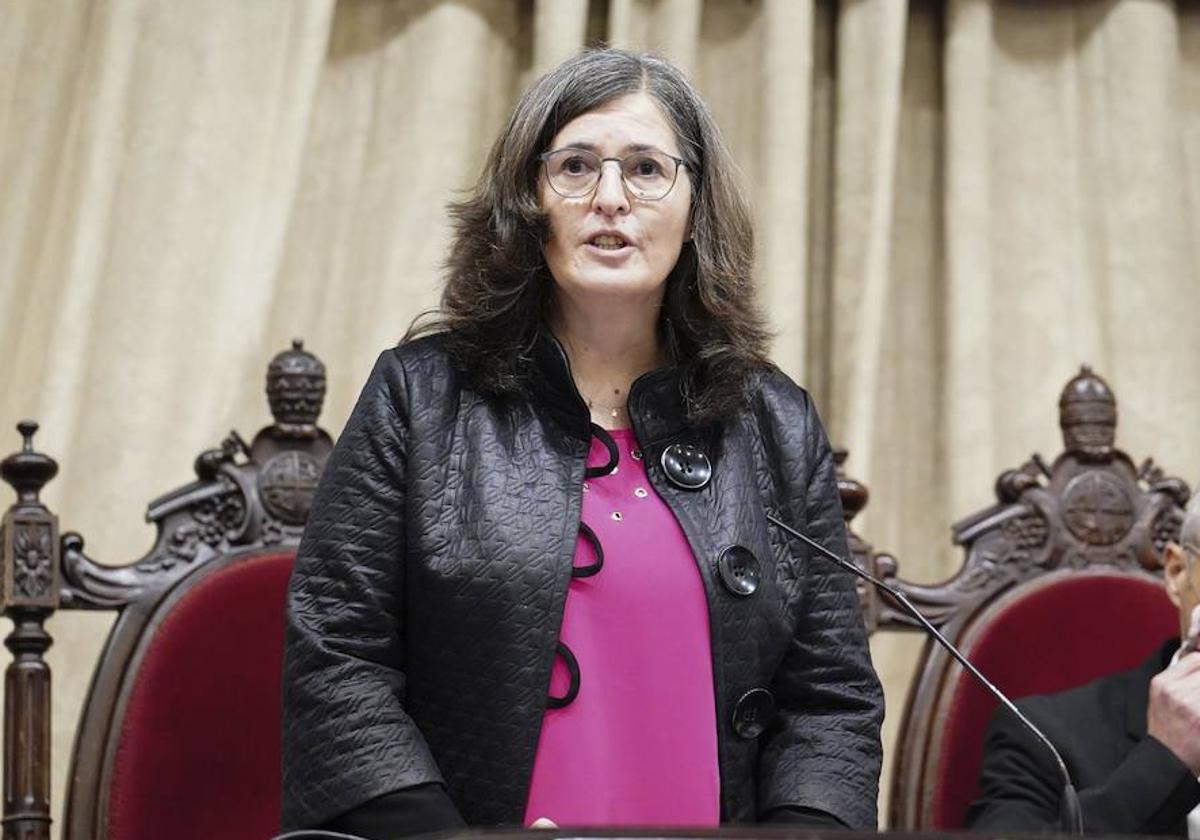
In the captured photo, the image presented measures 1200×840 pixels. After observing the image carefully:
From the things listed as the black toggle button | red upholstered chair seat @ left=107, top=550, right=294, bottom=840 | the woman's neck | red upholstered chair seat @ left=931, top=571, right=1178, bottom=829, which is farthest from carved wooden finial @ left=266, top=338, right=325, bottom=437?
red upholstered chair seat @ left=931, top=571, right=1178, bottom=829

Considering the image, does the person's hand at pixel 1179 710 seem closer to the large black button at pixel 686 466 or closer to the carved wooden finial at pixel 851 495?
the carved wooden finial at pixel 851 495

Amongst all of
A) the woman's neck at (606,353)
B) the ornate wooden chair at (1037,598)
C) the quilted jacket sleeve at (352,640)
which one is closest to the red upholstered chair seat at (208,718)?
the quilted jacket sleeve at (352,640)

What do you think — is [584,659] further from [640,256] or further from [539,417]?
[640,256]

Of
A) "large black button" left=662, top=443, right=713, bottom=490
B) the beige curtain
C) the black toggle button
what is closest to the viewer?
the black toggle button

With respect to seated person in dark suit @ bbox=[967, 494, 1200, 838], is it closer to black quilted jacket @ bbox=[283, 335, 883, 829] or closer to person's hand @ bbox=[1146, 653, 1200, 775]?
person's hand @ bbox=[1146, 653, 1200, 775]

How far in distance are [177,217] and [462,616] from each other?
63.0 inches

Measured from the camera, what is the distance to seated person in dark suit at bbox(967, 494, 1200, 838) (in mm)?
2328

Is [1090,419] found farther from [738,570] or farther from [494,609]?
[494,609]

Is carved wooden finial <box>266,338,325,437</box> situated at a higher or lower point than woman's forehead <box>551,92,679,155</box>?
lower

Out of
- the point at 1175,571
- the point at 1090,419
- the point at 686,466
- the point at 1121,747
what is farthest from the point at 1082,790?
the point at 686,466

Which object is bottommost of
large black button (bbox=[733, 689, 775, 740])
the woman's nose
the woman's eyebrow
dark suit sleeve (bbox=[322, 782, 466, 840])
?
dark suit sleeve (bbox=[322, 782, 466, 840])

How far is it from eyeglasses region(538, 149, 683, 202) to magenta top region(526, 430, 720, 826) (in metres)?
0.36

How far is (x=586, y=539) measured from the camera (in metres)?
2.02

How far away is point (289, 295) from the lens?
11.5 feet
